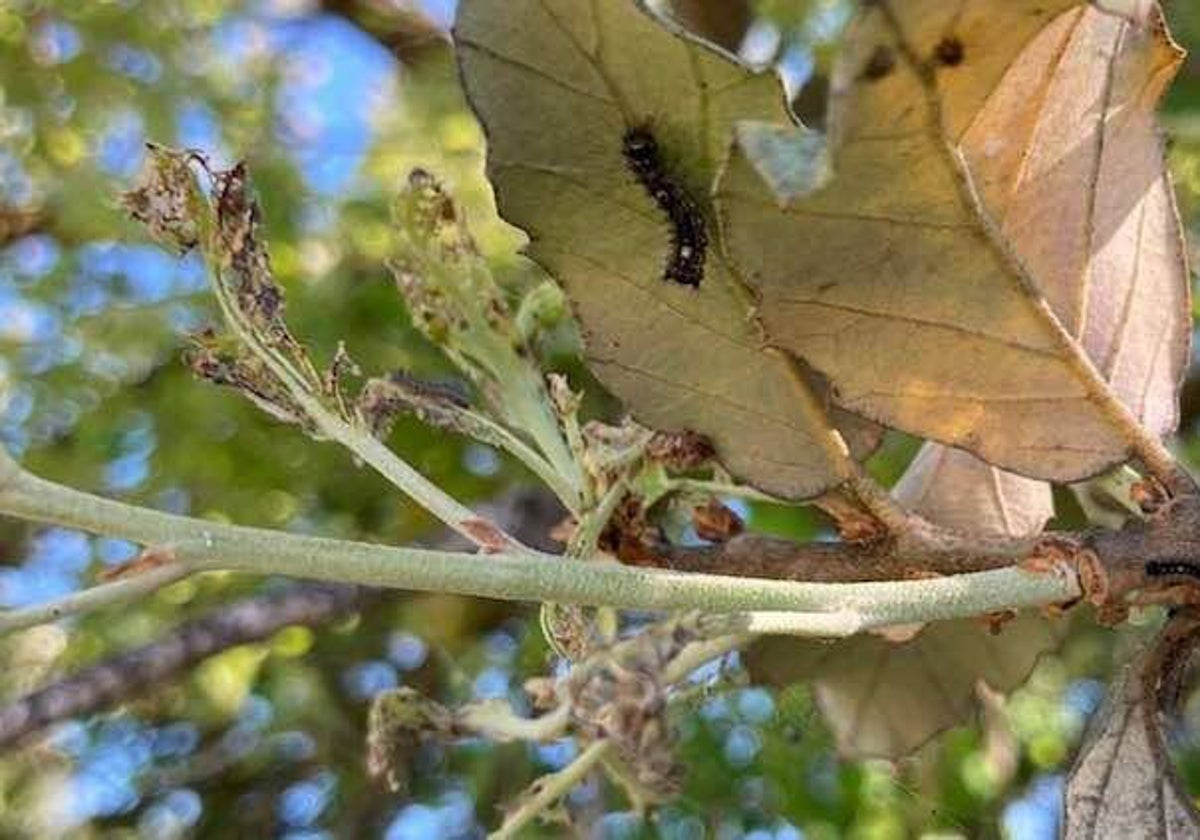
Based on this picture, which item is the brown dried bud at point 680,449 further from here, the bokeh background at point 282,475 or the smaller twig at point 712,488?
the bokeh background at point 282,475

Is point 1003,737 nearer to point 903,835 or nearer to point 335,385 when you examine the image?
point 903,835

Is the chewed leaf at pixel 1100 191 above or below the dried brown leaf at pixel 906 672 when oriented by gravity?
above

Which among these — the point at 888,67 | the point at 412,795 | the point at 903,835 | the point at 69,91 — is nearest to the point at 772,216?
the point at 888,67

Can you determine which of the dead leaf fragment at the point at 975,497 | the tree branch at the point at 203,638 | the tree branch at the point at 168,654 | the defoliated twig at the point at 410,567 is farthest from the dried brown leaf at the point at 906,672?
the tree branch at the point at 168,654

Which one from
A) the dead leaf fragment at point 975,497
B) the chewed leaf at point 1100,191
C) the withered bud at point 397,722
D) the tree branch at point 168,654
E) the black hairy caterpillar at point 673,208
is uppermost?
the chewed leaf at point 1100,191

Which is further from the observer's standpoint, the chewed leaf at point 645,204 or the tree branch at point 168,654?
the tree branch at point 168,654

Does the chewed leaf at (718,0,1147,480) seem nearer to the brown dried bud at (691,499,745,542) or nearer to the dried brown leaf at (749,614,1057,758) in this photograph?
the brown dried bud at (691,499,745,542)

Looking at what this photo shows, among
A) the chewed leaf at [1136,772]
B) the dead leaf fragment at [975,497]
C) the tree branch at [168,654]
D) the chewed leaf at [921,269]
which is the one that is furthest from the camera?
the tree branch at [168,654]
